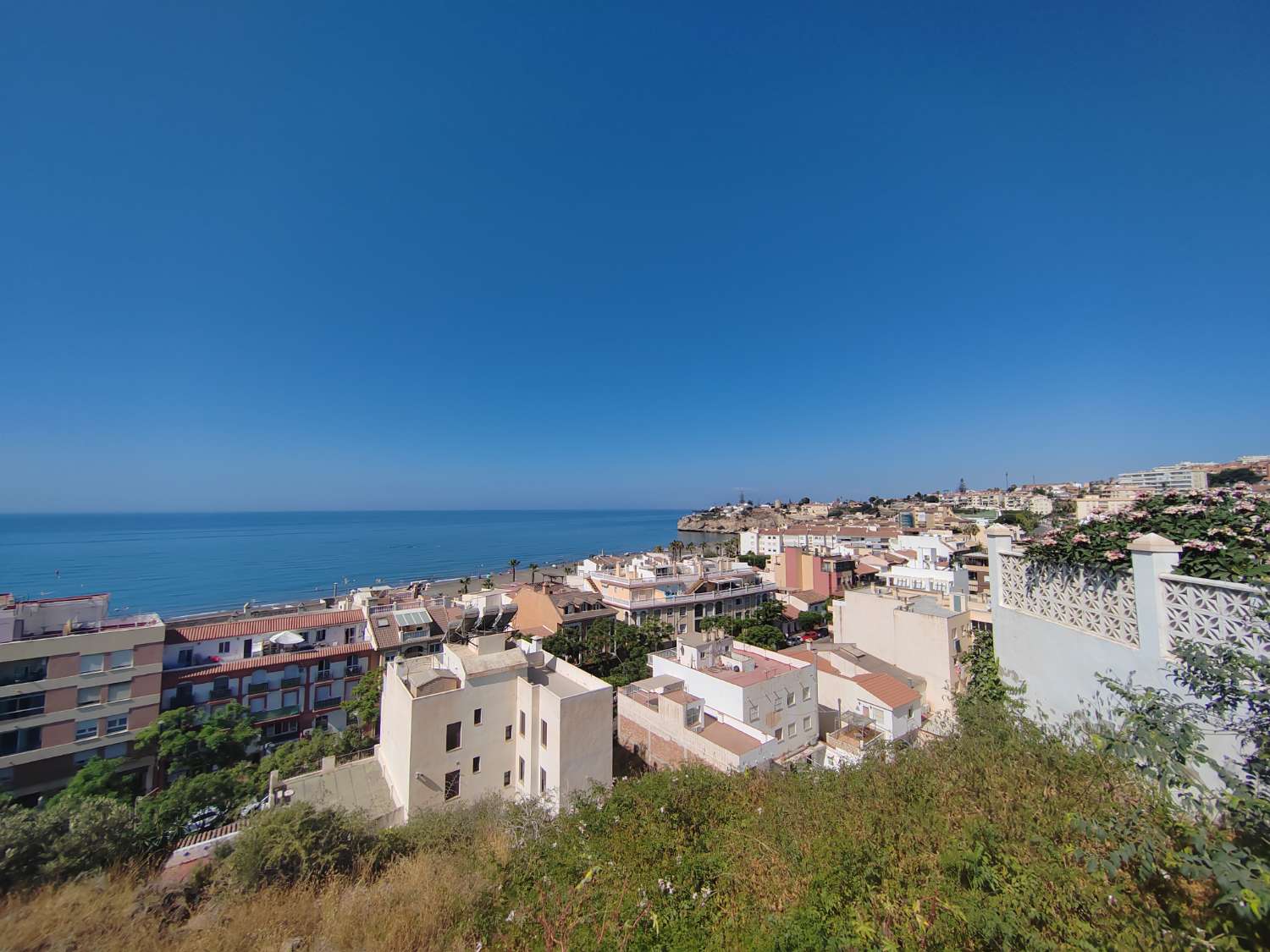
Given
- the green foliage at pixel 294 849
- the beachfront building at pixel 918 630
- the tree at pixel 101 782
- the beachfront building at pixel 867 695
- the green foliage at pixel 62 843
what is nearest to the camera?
the green foliage at pixel 294 849

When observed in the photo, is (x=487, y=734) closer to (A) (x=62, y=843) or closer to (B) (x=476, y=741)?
(B) (x=476, y=741)

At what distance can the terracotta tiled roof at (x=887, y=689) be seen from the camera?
1741cm

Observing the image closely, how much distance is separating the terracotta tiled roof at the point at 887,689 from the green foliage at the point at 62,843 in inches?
753

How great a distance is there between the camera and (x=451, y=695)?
45.0 ft

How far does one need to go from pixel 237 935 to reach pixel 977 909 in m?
6.00

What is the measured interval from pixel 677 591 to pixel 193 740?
27179mm

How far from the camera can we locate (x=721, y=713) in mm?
16250

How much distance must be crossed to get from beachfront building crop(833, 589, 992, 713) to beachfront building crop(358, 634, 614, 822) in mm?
13527

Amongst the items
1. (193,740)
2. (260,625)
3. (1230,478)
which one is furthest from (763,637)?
(1230,478)

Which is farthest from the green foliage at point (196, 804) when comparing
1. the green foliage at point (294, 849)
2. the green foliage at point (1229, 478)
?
Answer: the green foliage at point (1229, 478)

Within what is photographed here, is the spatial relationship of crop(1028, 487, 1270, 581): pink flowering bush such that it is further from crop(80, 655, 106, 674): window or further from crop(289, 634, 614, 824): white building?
crop(80, 655, 106, 674): window

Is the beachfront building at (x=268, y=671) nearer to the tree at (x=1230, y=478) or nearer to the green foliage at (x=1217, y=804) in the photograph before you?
the green foliage at (x=1217, y=804)

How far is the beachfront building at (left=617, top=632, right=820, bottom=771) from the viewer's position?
14671 millimetres

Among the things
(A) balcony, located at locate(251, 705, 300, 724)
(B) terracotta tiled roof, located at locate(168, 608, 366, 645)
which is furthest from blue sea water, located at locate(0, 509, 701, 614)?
(A) balcony, located at locate(251, 705, 300, 724)
